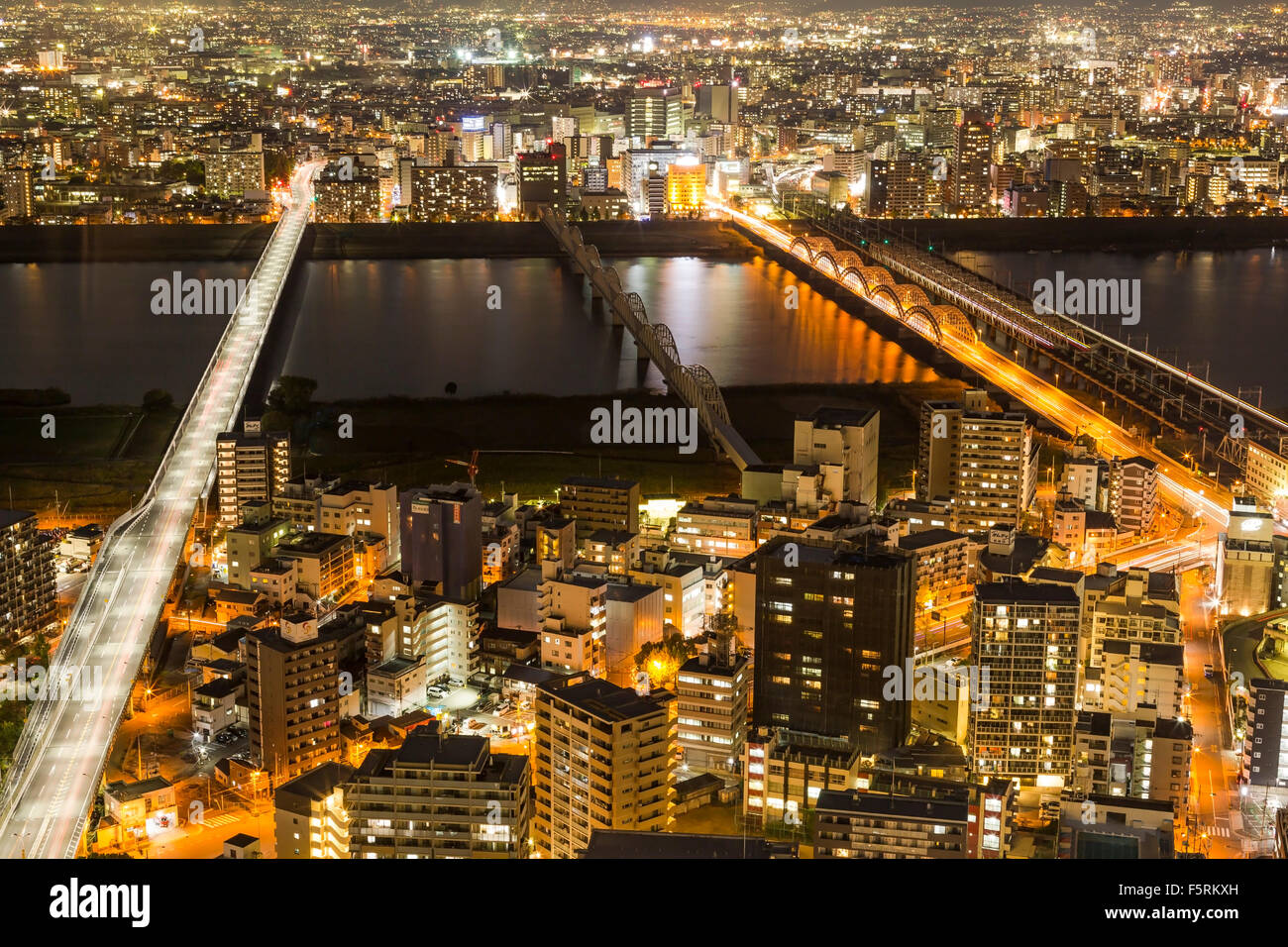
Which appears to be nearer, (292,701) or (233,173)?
(292,701)

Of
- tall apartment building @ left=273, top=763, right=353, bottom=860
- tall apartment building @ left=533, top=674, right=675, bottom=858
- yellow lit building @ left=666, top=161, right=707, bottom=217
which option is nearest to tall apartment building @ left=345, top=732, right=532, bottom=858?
tall apartment building @ left=273, top=763, right=353, bottom=860

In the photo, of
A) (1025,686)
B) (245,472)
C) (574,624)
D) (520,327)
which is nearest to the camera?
(1025,686)

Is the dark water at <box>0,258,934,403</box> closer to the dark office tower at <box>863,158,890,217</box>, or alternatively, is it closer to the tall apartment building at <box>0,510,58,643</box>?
the dark office tower at <box>863,158,890,217</box>

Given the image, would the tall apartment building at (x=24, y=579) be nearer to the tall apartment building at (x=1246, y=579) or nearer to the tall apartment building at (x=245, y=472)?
the tall apartment building at (x=245, y=472)

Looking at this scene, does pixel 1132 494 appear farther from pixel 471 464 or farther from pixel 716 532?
pixel 471 464

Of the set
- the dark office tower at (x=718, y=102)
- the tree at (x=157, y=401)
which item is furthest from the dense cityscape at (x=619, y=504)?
the dark office tower at (x=718, y=102)

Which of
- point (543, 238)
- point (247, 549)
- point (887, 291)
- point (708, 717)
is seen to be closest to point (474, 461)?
point (247, 549)
